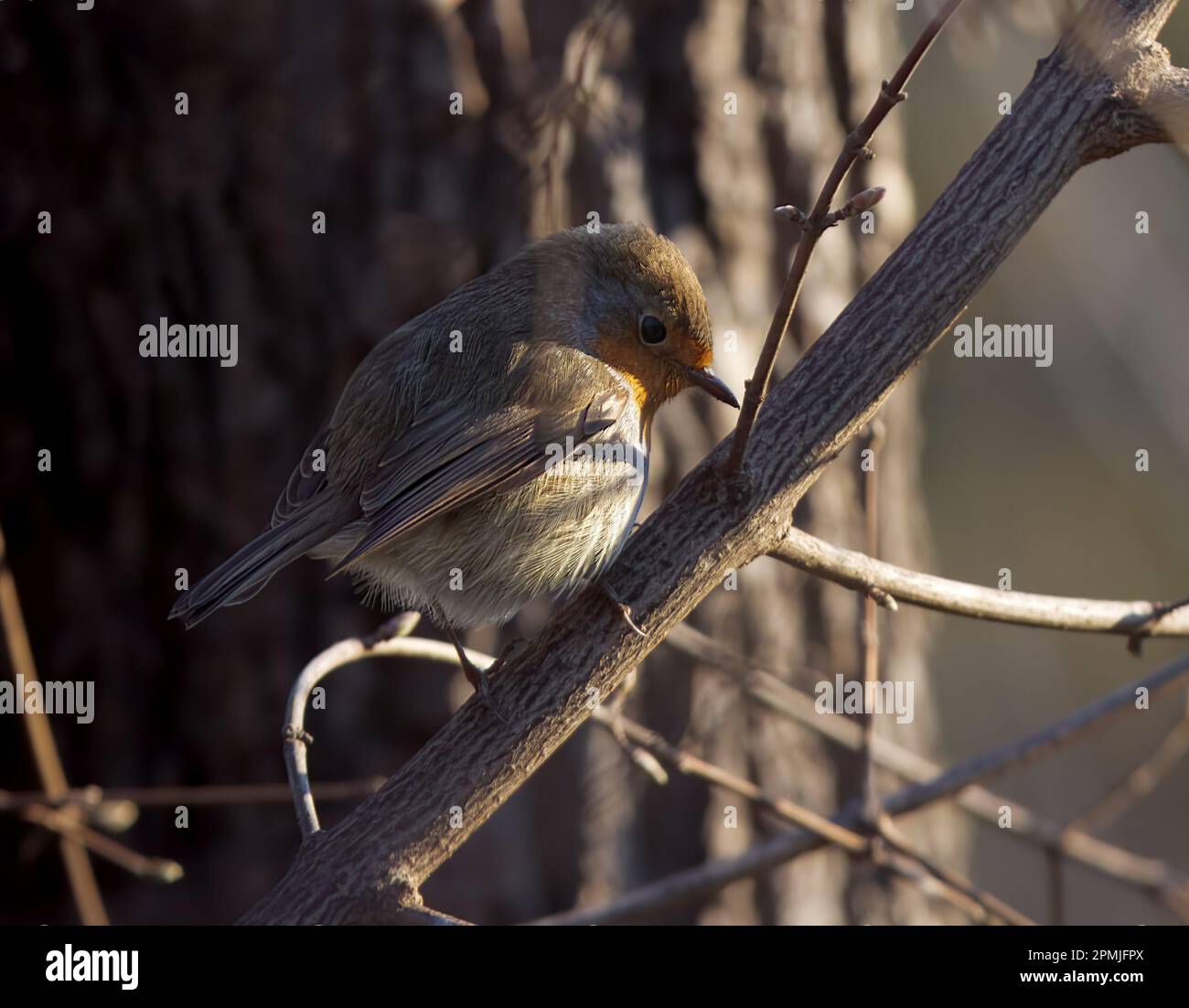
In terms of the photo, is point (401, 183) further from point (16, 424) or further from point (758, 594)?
point (758, 594)

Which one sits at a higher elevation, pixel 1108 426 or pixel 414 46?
pixel 414 46

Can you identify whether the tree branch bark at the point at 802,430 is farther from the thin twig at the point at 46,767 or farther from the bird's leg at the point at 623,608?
the thin twig at the point at 46,767

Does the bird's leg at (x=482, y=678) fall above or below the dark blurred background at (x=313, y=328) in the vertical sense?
below

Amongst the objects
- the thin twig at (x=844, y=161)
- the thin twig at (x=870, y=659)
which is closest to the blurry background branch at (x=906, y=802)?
the thin twig at (x=870, y=659)

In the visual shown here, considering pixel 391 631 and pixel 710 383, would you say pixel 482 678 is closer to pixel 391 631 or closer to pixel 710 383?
pixel 391 631

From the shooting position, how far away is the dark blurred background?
3.20 metres

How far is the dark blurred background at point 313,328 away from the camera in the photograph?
320cm

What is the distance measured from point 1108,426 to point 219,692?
3.18 metres

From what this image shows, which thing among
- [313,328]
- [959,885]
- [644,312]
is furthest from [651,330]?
[959,885]

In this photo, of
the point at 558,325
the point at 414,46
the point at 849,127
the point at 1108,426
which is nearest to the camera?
the point at 558,325

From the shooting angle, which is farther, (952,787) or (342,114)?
(342,114)

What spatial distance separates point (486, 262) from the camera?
10.8 ft

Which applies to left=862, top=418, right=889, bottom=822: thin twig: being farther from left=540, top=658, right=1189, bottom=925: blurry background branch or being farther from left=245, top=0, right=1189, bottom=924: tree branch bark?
left=245, top=0, right=1189, bottom=924: tree branch bark
